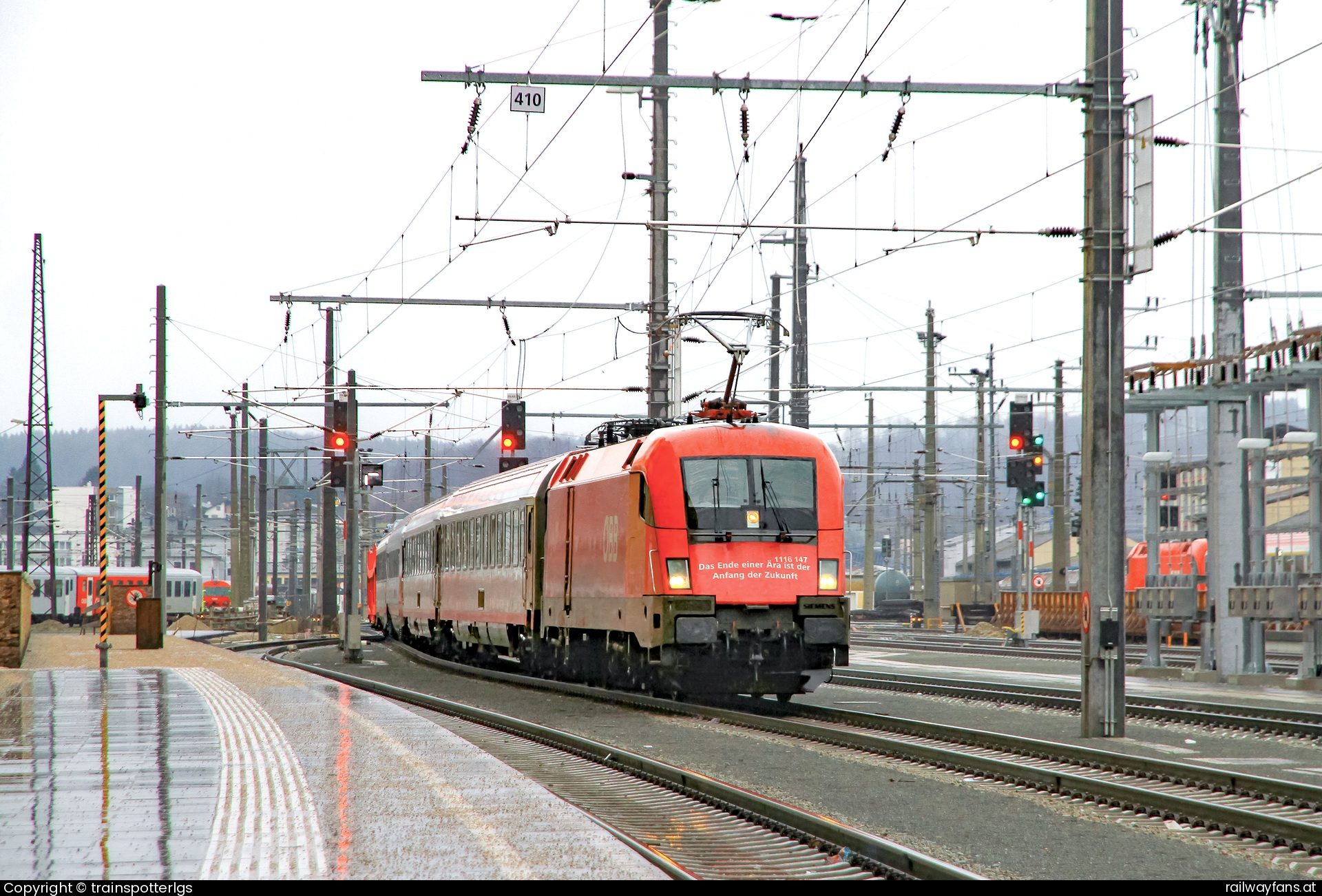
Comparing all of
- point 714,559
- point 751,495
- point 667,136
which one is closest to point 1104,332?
point 751,495

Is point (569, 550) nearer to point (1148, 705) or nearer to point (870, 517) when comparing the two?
point (1148, 705)

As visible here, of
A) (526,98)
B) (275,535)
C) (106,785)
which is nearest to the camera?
(106,785)

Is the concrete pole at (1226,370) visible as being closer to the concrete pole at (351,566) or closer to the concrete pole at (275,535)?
the concrete pole at (351,566)

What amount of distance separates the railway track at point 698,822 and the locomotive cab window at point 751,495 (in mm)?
3896

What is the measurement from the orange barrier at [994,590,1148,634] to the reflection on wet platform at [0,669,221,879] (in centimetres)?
3271

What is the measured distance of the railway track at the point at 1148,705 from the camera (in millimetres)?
14938

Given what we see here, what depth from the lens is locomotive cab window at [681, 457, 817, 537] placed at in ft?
56.5

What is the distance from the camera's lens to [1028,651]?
110 feet

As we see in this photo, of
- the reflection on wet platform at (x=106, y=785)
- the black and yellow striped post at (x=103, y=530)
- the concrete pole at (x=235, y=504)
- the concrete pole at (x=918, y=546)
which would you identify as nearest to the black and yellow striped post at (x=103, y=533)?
the black and yellow striped post at (x=103, y=530)

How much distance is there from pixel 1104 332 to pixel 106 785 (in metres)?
10.5

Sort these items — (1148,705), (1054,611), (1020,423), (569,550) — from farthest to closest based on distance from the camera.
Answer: (1054,611) → (1020,423) → (569,550) → (1148,705)

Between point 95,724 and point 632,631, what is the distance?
654cm

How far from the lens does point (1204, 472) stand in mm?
22875

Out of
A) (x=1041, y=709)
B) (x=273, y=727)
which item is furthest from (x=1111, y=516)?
(x=273, y=727)
